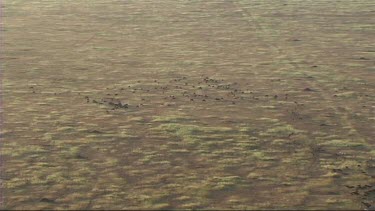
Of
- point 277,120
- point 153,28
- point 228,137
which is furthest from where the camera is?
point 153,28

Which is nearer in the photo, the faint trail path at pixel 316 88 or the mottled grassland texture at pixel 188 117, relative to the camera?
the mottled grassland texture at pixel 188 117

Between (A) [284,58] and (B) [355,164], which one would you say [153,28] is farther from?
(B) [355,164]

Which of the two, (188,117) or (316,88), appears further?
(316,88)

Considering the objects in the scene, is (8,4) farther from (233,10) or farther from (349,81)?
(349,81)

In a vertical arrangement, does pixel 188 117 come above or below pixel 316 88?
above

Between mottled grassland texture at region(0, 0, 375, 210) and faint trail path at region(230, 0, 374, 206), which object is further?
faint trail path at region(230, 0, 374, 206)

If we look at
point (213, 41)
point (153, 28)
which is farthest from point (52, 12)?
point (213, 41)

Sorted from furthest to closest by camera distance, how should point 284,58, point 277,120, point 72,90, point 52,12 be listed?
point 52,12
point 284,58
point 72,90
point 277,120

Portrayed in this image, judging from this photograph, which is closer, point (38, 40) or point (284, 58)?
point (284, 58)
